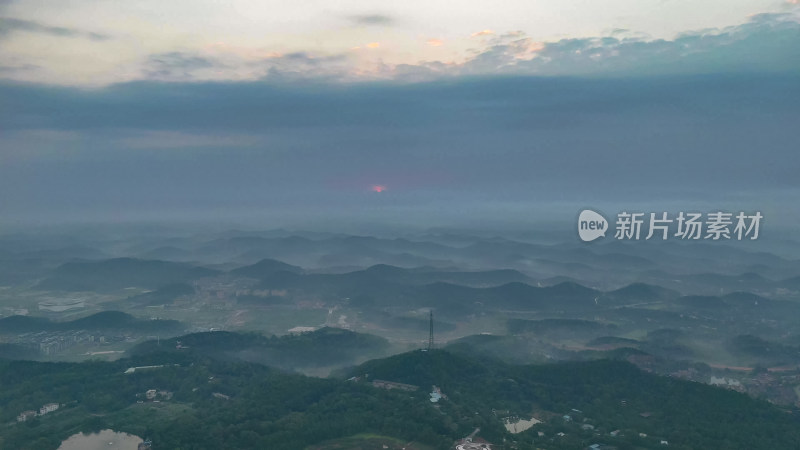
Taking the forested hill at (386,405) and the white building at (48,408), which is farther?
the white building at (48,408)

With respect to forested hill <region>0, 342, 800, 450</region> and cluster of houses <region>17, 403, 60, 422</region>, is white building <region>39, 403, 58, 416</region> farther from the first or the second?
forested hill <region>0, 342, 800, 450</region>

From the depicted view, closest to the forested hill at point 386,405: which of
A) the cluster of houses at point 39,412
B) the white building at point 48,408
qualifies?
the cluster of houses at point 39,412

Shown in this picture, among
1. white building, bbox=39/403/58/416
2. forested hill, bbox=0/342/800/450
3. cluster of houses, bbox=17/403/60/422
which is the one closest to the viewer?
forested hill, bbox=0/342/800/450

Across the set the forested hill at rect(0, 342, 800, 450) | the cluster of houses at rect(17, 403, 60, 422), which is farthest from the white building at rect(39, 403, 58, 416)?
the forested hill at rect(0, 342, 800, 450)

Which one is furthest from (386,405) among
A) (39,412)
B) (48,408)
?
(39,412)

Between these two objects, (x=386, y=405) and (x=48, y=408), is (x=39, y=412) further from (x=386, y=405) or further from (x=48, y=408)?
(x=386, y=405)

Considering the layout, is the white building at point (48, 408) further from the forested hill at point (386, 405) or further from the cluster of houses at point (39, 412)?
the forested hill at point (386, 405)

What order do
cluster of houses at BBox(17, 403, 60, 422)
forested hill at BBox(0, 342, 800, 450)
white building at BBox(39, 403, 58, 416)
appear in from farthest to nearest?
white building at BBox(39, 403, 58, 416)
cluster of houses at BBox(17, 403, 60, 422)
forested hill at BBox(0, 342, 800, 450)

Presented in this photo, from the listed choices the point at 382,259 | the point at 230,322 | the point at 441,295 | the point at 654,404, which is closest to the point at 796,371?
the point at 654,404

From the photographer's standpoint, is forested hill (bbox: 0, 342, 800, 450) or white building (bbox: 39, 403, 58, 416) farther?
white building (bbox: 39, 403, 58, 416)
